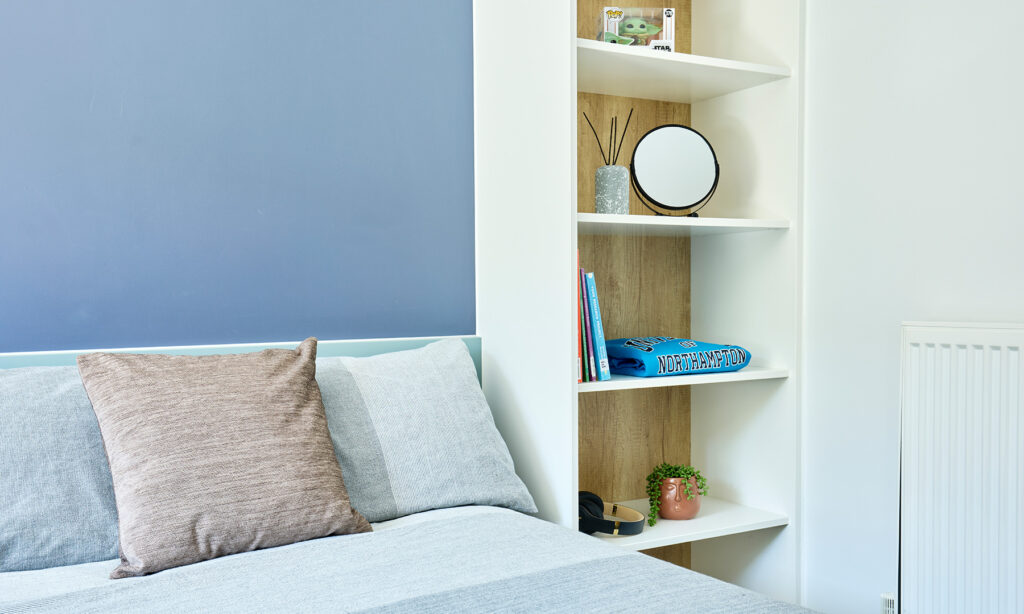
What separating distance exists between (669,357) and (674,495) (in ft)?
1.18

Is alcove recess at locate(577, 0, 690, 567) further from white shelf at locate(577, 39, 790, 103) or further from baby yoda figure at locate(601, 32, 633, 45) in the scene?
baby yoda figure at locate(601, 32, 633, 45)

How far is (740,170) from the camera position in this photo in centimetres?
222

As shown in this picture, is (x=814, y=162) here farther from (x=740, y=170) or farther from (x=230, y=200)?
(x=230, y=200)

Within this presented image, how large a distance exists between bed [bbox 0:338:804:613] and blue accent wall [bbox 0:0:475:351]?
41cm

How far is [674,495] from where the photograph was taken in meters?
2.05

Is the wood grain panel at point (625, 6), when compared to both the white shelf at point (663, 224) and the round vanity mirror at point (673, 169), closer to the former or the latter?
the round vanity mirror at point (673, 169)

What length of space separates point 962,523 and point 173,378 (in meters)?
1.52

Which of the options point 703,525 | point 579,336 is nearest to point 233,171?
point 579,336

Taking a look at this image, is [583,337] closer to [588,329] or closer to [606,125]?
[588,329]

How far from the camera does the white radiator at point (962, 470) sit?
156 centimetres

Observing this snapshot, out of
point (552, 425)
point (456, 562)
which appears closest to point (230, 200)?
point (552, 425)

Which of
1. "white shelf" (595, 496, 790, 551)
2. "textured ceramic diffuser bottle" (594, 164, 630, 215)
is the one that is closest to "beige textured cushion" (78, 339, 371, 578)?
"white shelf" (595, 496, 790, 551)

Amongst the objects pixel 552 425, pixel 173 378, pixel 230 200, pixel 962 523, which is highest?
pixel 230 200

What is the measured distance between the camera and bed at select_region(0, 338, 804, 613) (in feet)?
3.51
